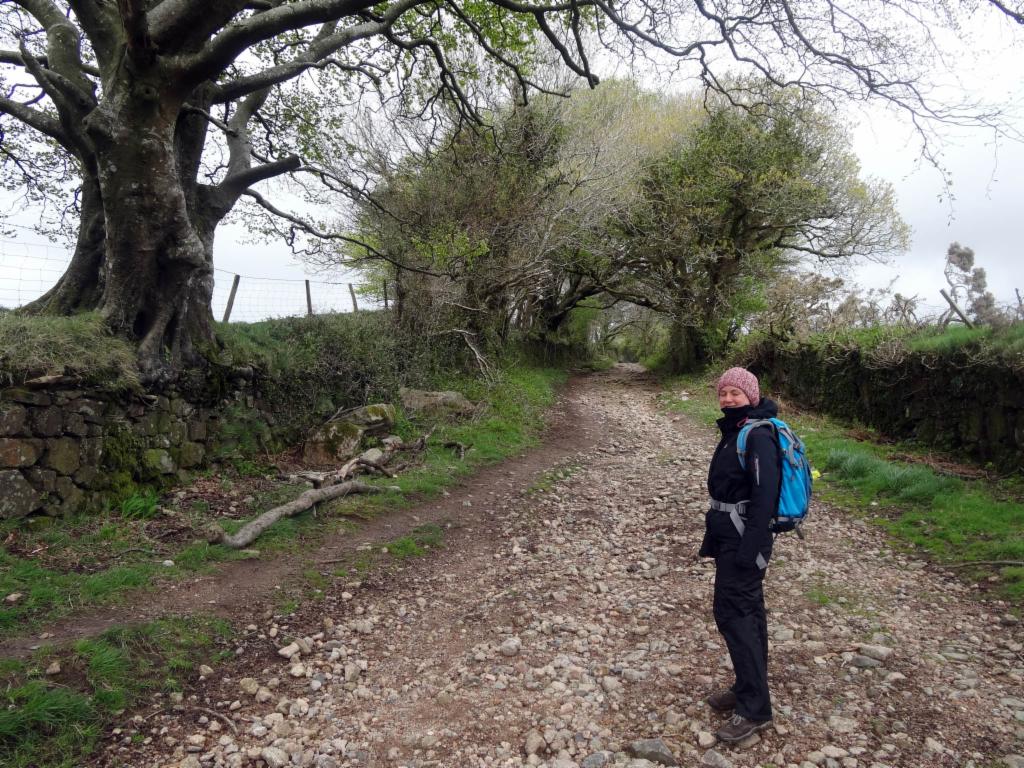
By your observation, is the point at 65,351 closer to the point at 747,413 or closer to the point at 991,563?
the point at 747,413

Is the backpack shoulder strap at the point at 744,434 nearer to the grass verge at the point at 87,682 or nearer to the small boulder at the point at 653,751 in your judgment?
the small boulder at the point at 653,751

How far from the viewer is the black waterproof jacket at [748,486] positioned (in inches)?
127

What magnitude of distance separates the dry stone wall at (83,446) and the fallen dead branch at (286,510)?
1.55 meters

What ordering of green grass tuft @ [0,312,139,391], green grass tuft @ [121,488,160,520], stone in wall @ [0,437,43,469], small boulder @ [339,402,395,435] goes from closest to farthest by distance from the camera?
1. stone in wall @ [0,437,43,469]
2. green grass tuft @ [0,312,139,391]
3. green grass tuft @ [121,488,160,520]
4. small boulder @ [339,402,395,435]

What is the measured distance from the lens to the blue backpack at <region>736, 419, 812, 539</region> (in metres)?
3.25

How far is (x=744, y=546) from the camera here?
10.6 ft

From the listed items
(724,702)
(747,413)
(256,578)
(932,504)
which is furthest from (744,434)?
(932,504)

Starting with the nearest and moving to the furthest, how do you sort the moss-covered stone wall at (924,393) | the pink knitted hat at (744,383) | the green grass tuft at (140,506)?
1. the pink knitted hat at (744,383)
2. the green grass tuft at (140,506)
3. the moss-covered stone wall at (924,393)

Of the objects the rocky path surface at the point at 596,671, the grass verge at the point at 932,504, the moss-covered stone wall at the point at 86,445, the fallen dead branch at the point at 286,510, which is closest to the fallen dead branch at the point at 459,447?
the fallen dead branch at the point at 286,510

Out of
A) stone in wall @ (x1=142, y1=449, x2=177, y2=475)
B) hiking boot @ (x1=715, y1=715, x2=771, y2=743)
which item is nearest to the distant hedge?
hiking boot @ (x1=715, y1=715, x2=771, y2=743)

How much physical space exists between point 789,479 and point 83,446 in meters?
6.71

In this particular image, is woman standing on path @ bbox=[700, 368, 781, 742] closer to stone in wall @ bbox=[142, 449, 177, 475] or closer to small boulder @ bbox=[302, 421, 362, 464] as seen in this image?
stone in wall @ bbox=[142, 449, 177, 475]

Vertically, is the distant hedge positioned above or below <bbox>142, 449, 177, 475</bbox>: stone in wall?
above

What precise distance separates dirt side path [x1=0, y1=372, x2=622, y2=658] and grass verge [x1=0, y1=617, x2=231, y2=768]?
24 centimetres
